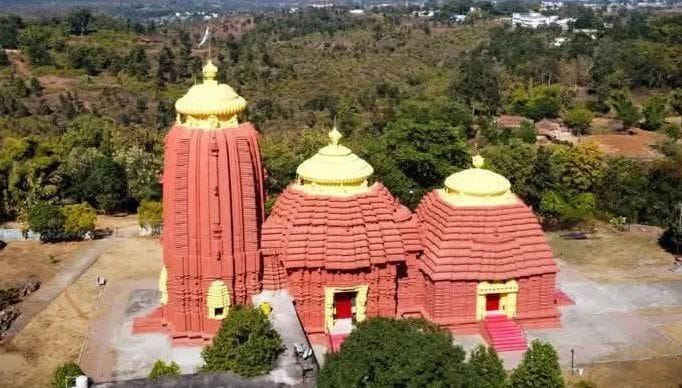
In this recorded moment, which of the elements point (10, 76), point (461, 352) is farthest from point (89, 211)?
point (10, 76)

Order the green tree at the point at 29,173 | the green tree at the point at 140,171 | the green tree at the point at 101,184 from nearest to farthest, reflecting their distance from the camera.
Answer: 1. the green tree at the point at 29,173
2. the green tree at the point at 140,171
3. the green tree at the point at 101,184

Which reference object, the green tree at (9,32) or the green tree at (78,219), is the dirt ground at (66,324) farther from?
the green tree at (9,32)

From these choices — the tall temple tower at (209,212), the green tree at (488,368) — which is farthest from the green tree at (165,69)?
the green tree at (488,368)

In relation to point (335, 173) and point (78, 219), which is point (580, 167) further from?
point (78, 219)

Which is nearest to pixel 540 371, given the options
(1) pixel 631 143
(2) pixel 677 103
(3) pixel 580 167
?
(3) pixel 580 167

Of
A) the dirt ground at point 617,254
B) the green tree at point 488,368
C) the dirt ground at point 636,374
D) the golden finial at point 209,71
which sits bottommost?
Result: the dirt ground at point 617,254

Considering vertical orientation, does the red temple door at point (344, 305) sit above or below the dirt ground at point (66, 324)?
above
